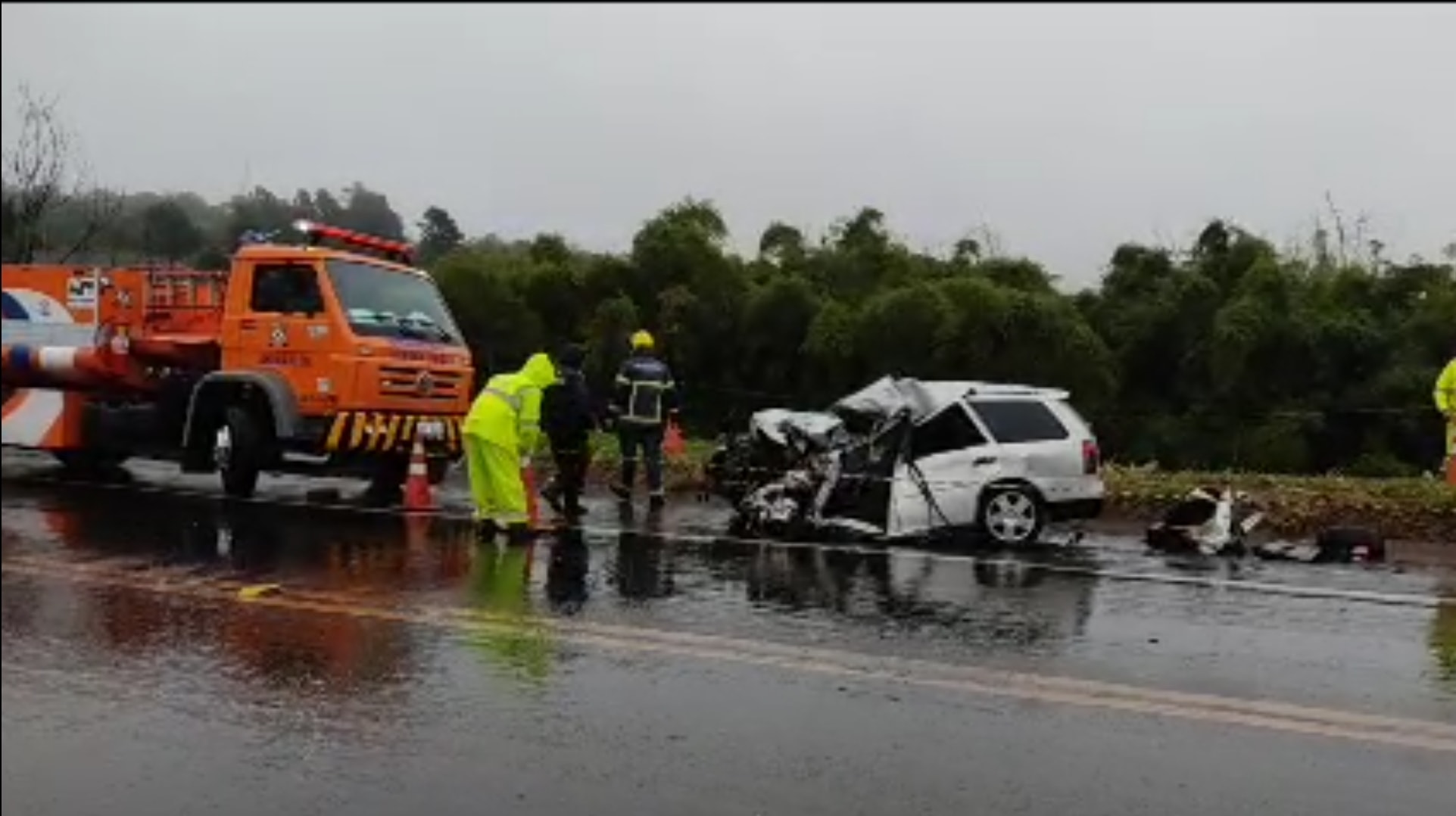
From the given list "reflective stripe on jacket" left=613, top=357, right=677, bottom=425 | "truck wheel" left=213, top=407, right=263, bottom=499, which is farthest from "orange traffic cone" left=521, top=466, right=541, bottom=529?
"truck wheel" left=213, top=407, right=263, bottom=499

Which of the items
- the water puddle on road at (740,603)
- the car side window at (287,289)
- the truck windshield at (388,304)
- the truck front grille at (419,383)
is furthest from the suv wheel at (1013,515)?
the car side window at (287,289)

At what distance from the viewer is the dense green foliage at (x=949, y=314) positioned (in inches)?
645

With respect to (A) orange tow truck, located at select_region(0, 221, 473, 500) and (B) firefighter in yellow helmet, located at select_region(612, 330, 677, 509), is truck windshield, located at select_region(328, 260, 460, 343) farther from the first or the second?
(B) firefighter in yellow helmet, located at select_region(612, 330, 677, 509)

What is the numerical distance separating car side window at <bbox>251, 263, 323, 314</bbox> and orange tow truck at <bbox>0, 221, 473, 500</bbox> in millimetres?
15

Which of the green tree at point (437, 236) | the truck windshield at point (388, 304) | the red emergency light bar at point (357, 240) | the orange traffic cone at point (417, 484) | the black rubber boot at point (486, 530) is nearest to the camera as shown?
the black rubber boot at point (486, 530)

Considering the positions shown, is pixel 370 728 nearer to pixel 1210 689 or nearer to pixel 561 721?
pixel 561 721

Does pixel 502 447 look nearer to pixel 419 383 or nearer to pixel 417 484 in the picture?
pixel 417 484

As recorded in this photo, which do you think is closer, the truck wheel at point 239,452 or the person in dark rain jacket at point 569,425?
the person in dark rain jacket at point 569,425

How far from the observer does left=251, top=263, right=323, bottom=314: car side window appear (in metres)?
15.0

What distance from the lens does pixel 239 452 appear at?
1502cm

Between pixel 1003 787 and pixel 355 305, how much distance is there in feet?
35.2

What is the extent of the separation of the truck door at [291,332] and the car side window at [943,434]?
5.52 m

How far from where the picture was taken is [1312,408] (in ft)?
57.3

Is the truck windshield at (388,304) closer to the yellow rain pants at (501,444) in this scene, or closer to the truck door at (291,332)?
the truck door at (291,332)
